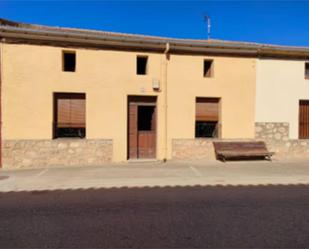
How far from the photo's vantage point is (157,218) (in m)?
4.47

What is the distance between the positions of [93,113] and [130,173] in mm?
2864

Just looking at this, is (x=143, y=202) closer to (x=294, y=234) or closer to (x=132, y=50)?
(x=294, y=234)

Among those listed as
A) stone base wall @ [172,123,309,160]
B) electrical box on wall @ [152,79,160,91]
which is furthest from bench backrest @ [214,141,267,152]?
electrical box on wall @ [152,79,160,91]

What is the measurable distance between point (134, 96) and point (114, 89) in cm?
84

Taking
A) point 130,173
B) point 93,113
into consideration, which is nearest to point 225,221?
point 130,173

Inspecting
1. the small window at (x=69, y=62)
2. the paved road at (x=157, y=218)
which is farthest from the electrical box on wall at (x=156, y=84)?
the paved road at (x=157, y=218)

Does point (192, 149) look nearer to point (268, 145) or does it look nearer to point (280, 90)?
point (268, 145)

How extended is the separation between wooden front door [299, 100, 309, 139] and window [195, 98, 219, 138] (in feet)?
12.4

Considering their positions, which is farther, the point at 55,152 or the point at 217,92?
the point at 217,92

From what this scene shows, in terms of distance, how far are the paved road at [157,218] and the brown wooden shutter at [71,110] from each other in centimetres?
387

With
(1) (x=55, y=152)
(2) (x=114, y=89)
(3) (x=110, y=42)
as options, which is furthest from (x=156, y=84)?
(1) (x=55, y=152)

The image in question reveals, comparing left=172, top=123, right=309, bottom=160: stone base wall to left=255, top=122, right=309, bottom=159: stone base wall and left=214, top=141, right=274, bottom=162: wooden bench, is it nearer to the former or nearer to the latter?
left=255, top=122, right=309, bottom=159: stone base wall

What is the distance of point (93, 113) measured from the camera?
9.62 m

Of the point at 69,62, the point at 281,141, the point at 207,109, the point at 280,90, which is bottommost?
the point at 281,141
